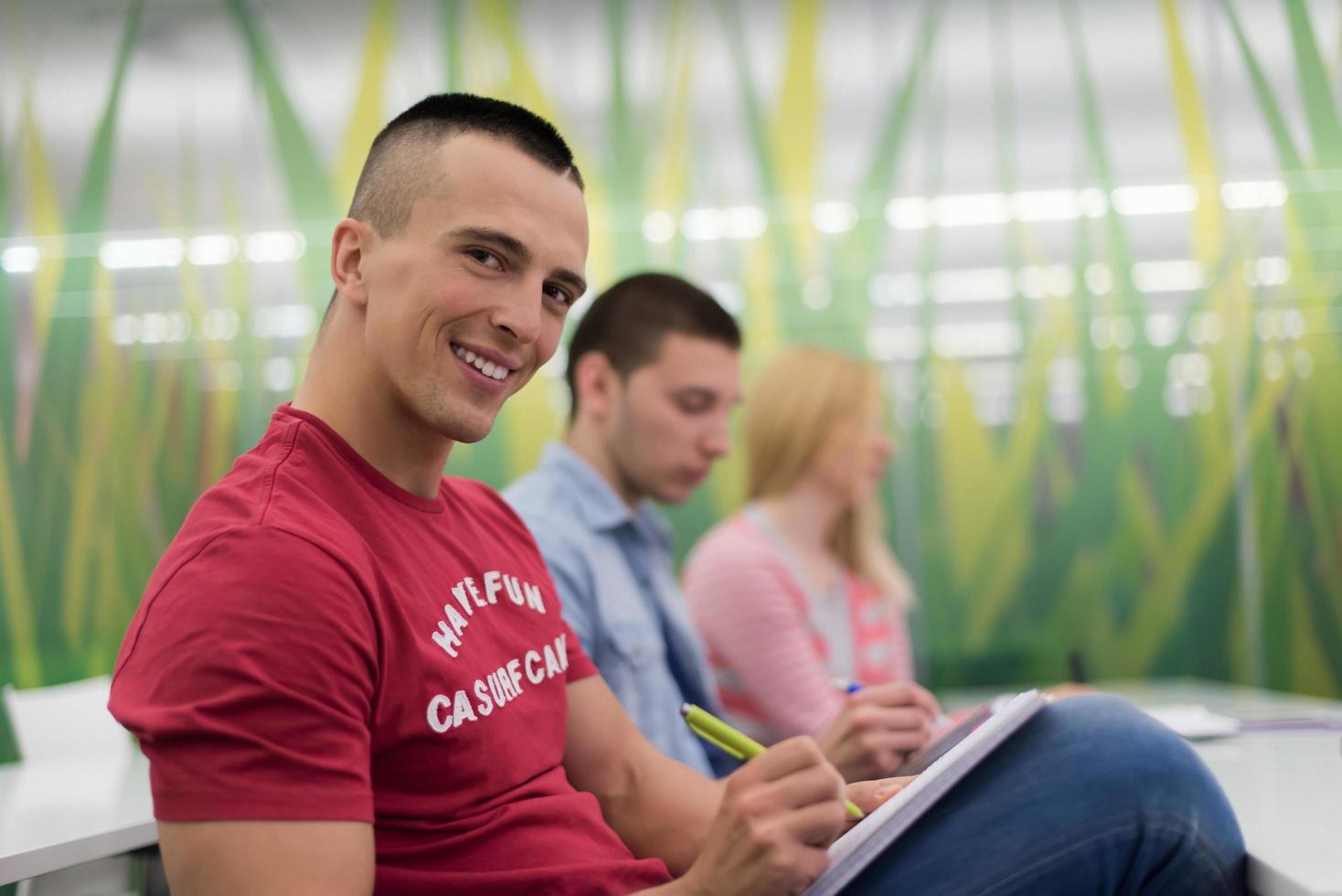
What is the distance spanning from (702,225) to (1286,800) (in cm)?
270

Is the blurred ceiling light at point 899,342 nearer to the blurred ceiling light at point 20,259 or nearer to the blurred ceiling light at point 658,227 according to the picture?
the blurred ceiling light at point 658,227

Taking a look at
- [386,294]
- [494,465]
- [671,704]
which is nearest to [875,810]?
[386,294]

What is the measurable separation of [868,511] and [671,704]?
3.43 ft

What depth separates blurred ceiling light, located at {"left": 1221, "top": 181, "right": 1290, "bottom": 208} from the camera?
12.0ft

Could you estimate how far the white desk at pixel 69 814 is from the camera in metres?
1.25

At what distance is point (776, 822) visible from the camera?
0.84 meters

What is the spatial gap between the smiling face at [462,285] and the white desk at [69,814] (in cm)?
42

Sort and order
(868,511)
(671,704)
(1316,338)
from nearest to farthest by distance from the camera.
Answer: (671,704) < (868,511) < (1316,338)

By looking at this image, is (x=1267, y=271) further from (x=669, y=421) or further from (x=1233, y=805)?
(x=1233, y=805)

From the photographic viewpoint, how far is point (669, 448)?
202 centimetres

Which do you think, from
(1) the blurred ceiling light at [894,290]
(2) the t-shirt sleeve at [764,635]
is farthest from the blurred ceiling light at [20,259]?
(1) the blurred ceiling light at [894,290]

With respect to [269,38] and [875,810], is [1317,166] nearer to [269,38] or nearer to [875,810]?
[269,38]

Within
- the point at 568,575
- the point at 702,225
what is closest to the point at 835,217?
the point at 702,225

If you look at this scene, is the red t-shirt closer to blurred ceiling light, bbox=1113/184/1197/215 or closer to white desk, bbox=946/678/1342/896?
white desk, bbox=946/678/1342/896
